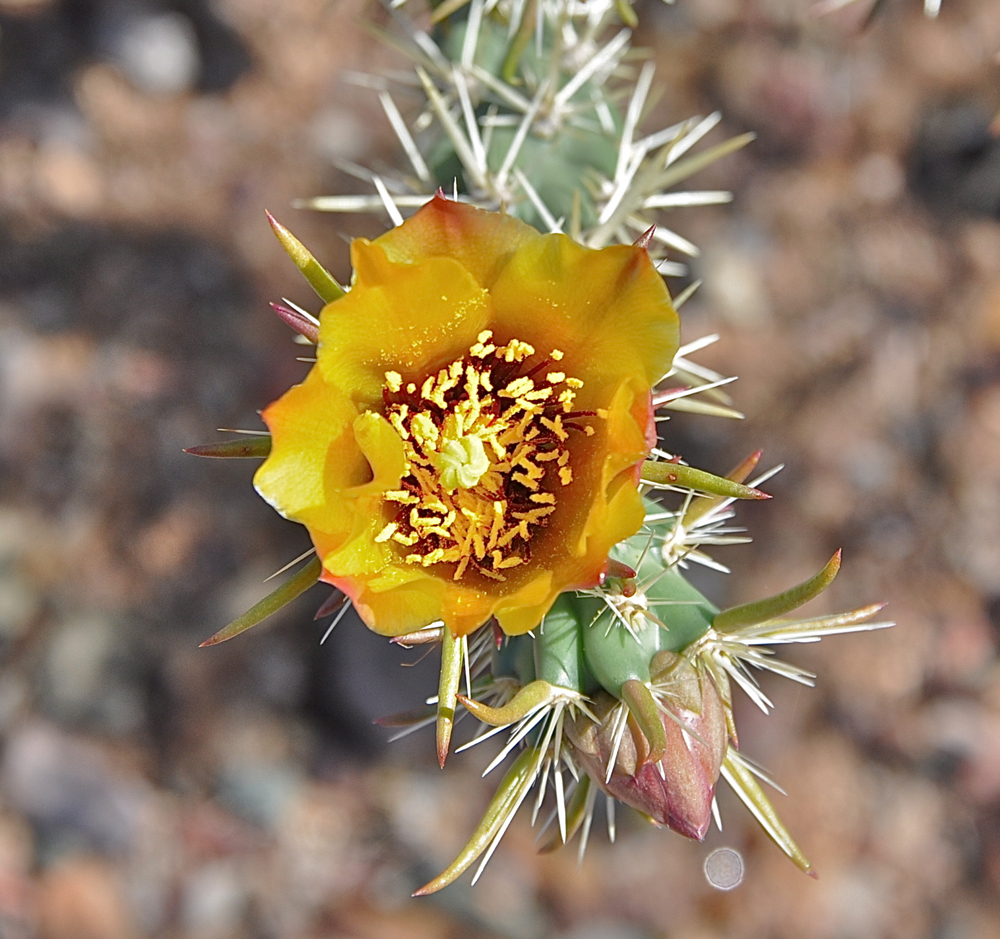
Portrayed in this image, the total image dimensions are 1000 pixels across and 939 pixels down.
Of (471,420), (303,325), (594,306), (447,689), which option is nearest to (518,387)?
(471,420)

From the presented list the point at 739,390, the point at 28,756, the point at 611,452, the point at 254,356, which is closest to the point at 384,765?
the point at 28,756

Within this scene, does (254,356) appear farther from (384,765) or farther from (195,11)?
(384,765)

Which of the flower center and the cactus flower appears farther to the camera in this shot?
the flower center

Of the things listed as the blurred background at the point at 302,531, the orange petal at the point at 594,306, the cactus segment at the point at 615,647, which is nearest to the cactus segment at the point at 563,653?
the cactus segment at the point at 615,647

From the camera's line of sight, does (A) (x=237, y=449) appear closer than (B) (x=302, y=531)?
Yes

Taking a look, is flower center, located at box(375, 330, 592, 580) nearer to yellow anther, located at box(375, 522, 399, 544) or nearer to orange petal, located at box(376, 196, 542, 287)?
yellow anther, located at box(375, 522, 399, 544)

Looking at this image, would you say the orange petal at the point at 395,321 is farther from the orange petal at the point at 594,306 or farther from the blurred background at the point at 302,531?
the blurred background at the point at 302,531

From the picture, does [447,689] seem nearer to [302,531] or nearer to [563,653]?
[563,653]

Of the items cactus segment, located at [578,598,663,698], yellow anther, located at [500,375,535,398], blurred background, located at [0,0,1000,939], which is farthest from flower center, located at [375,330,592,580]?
blurred background, located at [0,0,1000,939]
